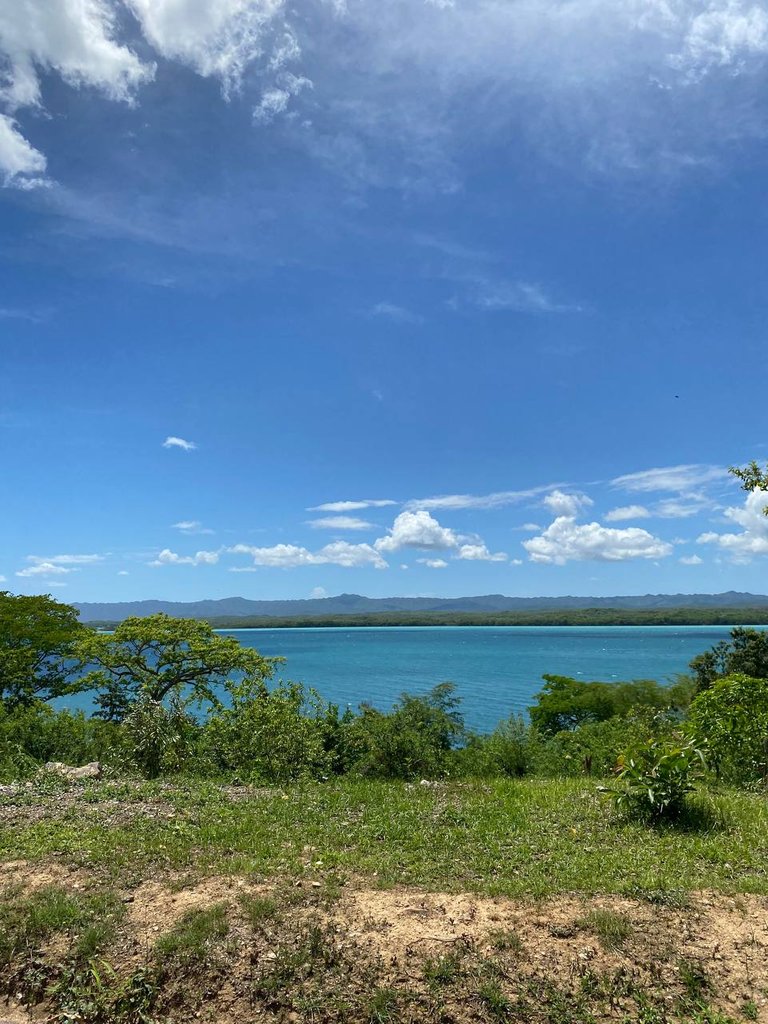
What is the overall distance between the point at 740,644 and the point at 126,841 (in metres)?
46.3

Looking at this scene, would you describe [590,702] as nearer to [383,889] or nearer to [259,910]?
[383,889]

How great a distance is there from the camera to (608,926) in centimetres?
510

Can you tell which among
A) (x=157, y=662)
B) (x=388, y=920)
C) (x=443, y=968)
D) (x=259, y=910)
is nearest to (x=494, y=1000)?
(x=443, y=968)

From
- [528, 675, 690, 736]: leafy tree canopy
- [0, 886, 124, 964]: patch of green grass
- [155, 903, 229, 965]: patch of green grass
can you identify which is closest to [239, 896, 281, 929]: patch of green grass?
[155, 903, 229, 965]: patch of green grass

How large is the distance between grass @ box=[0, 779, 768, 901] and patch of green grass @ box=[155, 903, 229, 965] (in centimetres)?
95

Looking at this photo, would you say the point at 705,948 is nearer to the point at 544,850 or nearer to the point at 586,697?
the point at 544,850

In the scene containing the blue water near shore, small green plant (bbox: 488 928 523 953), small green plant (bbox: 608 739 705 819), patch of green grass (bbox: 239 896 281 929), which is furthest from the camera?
the blue water near shore

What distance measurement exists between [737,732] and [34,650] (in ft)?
90.5

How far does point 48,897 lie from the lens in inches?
233

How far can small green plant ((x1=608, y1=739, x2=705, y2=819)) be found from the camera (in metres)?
7.99

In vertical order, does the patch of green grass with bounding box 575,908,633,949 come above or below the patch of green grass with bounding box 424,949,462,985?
above

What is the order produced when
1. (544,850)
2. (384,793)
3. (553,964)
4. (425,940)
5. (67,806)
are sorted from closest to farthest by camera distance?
(553,964) → (425,940) → (544,850) → (67,806) → (384,793)

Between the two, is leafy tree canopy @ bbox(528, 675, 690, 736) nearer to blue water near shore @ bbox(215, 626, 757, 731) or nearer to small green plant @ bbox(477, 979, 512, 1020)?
blue water near shore @ bbox(215, 626, 757, 731)

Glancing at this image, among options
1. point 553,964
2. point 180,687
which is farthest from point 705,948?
point 180,687
